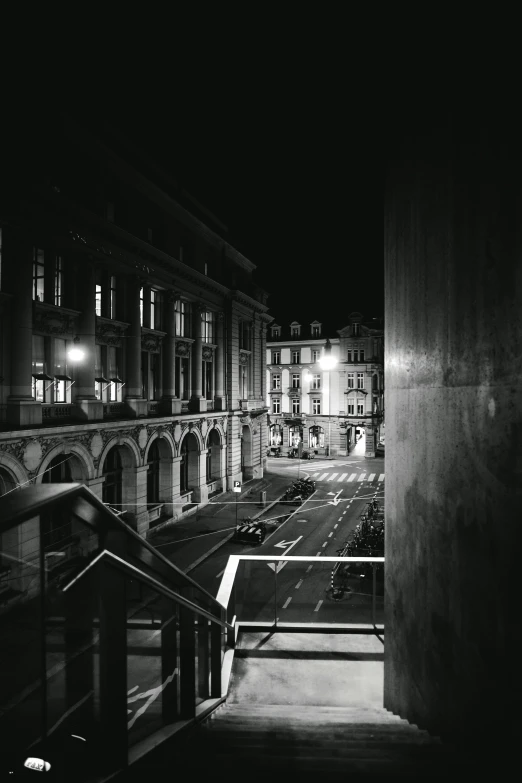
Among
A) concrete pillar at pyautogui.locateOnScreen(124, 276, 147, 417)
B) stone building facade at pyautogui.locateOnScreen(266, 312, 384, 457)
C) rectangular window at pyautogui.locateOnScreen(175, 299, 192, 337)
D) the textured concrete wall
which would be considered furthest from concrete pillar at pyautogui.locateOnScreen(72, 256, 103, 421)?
stone building facade at pyautogui.locateOnScreen(266, 312, 384, 457)

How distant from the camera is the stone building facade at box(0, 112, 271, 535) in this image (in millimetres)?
17062

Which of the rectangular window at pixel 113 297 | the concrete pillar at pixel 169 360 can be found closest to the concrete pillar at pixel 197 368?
the concrete pillar at pixel 169 360

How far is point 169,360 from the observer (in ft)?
90.3

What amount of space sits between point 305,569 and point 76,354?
518 inches

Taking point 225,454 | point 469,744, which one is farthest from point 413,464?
point 225,454

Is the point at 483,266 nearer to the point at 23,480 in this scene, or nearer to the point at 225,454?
the point at 23,480

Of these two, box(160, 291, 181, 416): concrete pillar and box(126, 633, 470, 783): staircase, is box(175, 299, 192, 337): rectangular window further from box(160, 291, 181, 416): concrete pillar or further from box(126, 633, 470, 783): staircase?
box(126, 633, 470, 783): staircase

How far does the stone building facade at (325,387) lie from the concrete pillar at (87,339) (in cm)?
3296

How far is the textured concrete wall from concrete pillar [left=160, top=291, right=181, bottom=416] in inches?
886

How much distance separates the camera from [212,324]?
3356 cm

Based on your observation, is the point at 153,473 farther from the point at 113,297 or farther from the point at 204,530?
the point at 113,297

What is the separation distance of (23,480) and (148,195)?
→ 638 inches

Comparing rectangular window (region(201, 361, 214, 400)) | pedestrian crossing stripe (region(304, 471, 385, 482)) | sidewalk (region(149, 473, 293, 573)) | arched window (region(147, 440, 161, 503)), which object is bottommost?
sidewalk (region(149, 473, 293, 573))

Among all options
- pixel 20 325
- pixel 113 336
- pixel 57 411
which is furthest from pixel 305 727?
pixel 113 336
